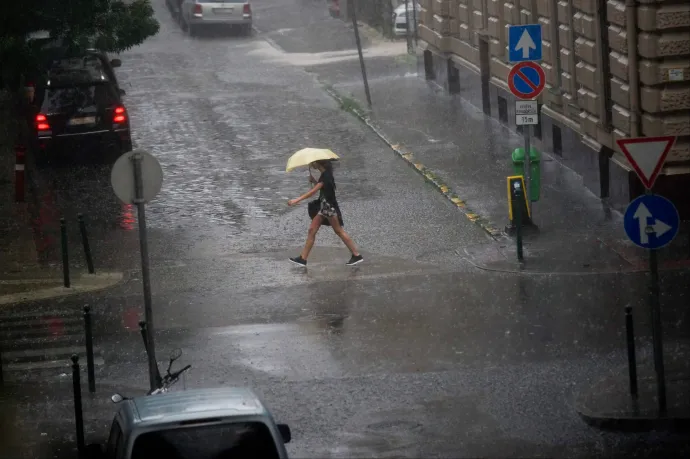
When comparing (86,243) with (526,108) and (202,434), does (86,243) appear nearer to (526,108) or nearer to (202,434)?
(526,108)

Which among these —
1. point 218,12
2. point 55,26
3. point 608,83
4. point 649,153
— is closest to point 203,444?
point 649,153

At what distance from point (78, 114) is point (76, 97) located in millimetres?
305

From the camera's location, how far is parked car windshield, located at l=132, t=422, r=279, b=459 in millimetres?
7848

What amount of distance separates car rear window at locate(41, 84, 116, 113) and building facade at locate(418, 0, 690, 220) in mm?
7617

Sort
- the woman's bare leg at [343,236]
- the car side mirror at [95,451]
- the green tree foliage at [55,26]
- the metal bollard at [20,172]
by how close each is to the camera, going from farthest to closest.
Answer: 1. the metal bollard at [20,172]
2. the green tree foliage at [55,26]
3. the woman's bare leg at [343,236]
4. the car side mirror at [95,451]

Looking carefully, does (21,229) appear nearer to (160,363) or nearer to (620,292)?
(160,363)

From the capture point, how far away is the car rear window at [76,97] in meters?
23.7

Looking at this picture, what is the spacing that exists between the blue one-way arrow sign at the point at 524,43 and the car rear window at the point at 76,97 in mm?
8535

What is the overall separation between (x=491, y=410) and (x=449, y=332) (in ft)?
8.26

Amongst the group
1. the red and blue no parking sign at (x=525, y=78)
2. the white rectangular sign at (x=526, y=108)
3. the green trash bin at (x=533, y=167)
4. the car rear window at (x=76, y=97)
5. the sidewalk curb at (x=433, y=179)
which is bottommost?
the sidewalk curb at (x=433, y=179)

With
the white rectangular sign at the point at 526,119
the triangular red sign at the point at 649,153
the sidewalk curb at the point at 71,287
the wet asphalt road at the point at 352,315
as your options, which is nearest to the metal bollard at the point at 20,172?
the wet asphalt road at the point at 352,315

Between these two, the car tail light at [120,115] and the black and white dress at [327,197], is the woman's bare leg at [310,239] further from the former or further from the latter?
the car tail light at [120,115]

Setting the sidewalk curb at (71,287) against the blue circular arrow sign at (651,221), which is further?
the sidewalk curb at (71,287)

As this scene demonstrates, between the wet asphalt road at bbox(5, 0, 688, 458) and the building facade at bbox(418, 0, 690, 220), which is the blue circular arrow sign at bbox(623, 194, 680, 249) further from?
the building facade at bbox(418, 0, 690, 220)
